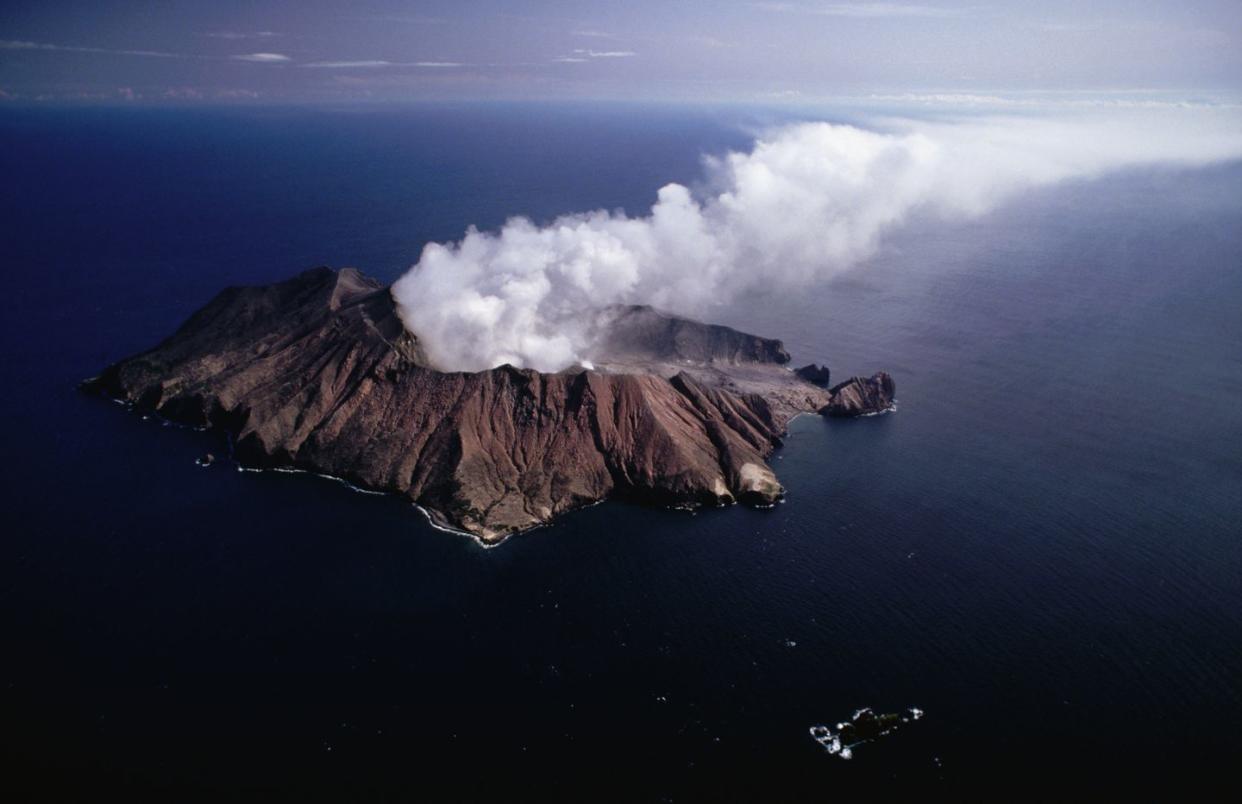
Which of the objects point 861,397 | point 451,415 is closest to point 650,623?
point 451,415

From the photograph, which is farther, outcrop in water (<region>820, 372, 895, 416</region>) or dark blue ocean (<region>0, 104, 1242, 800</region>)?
outcrop in water (<region>820, 372, 895, 416</region>)

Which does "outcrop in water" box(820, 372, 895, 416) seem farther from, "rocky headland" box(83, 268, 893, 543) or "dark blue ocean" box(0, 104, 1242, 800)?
"dark blue ocean" box(0, 104, 1242, 800)

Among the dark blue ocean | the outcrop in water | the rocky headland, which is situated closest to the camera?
the dark blue ocean

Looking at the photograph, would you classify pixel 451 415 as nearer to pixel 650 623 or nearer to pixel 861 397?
pixel 650 623

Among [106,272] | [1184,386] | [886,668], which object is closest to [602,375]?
[886,668]

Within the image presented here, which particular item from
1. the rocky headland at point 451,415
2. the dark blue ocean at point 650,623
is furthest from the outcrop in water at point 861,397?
the dark blue ocean at point 650,623

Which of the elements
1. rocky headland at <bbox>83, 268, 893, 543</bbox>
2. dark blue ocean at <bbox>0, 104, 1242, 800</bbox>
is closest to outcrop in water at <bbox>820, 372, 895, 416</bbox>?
rocky headland at <bbox>83, 268, 893, 543</bbox>

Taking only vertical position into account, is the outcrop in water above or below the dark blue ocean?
above

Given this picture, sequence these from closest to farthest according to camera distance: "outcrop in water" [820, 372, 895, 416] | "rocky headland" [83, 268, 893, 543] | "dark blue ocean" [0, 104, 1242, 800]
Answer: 1. "dark blue ocean" [0, 104, 1242, 800]
2. "rocky headland" [83, 268, 893, 543]
3. "outcrop in water" [820, 372, 895, 416]

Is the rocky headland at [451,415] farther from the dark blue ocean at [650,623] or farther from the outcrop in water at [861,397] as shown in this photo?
the dark blue ocean at [650,623]
